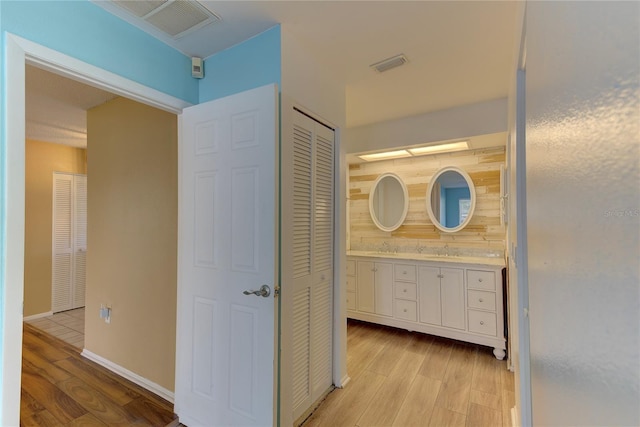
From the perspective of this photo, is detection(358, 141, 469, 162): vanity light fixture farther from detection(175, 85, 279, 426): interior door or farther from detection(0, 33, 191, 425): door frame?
detection(0, 33, 191, 425): door frame

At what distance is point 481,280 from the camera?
8.89 feet

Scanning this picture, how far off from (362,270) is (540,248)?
2.78 m

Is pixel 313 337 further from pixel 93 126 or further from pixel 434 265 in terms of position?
pixel 93 126

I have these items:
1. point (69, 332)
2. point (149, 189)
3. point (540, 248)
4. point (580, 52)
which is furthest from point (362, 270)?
point (69, 332)

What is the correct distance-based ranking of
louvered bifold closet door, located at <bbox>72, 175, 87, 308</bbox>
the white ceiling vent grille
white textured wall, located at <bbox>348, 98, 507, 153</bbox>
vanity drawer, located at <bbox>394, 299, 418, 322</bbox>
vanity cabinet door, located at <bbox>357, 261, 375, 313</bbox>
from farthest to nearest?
louvered bifold closet door, located at <bbox>72, 175, 87, 308</bbox>
vanity cabinet door, located at <bbox>357, 261, 375, 313</bbox>
vanity drawer, located at <bbox>394, 299, 418, 322</bbox>
white textured wall, located at <bbox>348, 98, 507, 153</bbox>
the white ceiling vent grille

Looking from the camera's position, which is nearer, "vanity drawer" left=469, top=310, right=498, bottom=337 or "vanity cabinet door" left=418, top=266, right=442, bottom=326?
"vanity drawer" left=469, top=310, right=498, bottom=337

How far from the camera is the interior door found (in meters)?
1.50

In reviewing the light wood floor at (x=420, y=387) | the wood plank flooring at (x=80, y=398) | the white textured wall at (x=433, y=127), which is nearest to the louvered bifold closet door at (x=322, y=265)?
the light wood floor at (x=420, y=387)

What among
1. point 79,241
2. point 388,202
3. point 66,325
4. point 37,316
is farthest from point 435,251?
point 37,316

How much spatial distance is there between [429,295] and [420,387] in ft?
3.30

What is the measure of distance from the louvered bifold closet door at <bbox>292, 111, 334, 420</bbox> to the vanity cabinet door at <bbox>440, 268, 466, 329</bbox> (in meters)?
1.39

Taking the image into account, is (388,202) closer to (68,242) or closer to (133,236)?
(133,236)

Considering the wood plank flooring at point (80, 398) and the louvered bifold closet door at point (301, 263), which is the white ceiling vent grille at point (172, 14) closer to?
the louvered bifold closet door at point (301, 263)

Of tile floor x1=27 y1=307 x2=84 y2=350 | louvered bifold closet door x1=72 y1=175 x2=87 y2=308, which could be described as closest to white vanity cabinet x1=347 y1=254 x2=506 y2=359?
tile floor x1=27 y1=307 x2=84 y2=350
